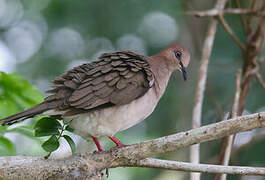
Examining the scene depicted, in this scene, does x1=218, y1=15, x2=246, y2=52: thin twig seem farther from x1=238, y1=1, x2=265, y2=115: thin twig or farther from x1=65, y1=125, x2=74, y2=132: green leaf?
x1=65, y1=125, x2=74, y2=132: green leaf

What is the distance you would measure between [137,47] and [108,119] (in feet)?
16.7

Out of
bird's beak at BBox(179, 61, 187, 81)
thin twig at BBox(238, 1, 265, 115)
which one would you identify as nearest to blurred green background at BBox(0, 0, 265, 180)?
thin twig at BBox(238, 1, 265, 115)

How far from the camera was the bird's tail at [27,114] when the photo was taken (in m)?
3.26

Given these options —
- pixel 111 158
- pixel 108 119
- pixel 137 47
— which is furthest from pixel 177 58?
pixel 137 47

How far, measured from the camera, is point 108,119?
12.3 ft

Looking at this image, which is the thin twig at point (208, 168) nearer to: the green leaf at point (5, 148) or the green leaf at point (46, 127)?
the green leaf at point (46, 127)

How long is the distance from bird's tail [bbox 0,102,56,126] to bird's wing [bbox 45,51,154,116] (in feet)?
0.30

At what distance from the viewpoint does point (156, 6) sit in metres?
8.42

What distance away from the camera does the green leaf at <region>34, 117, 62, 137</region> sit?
3.36 meters

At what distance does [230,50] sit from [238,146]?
2.55 m

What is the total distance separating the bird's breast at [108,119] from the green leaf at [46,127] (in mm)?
207

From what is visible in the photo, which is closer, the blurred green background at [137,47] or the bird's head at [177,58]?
the bird's head at [177,58]

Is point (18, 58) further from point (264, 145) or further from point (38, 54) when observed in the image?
point (264, 145)

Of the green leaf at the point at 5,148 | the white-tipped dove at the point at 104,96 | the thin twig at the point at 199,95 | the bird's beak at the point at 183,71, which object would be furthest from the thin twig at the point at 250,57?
the green leaf at the point at 5,148
